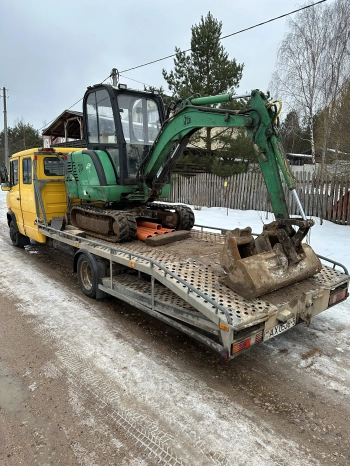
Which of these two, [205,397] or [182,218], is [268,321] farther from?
[182,218]

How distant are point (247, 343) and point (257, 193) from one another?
10661 millimetres

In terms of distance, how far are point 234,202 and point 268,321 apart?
1124cm

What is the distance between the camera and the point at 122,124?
6219 mm

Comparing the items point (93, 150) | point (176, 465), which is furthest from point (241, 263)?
point (93, 150)

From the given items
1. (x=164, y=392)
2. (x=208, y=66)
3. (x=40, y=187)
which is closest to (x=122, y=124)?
(x=40, y=187)

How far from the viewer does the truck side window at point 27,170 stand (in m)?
7.77

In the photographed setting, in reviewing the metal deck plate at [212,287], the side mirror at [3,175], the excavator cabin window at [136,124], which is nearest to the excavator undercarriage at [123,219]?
the excavator cabin window at [136,124]

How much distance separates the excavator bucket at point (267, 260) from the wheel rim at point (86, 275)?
2722 millimetres

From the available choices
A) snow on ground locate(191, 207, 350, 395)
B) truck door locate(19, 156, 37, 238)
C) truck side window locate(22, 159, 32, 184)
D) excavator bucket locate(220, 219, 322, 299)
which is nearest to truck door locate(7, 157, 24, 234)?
truck door locate(19, 156, 37, 238)

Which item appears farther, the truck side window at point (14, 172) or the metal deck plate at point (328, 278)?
the truck side window at point (14, 172)

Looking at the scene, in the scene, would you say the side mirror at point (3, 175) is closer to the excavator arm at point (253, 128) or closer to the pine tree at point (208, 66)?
the excavator arm at point (253, 128)

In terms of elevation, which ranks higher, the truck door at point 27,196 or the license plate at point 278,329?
the truck door at point 27,196

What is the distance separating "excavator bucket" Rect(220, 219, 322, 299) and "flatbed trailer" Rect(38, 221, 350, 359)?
0.47 feet

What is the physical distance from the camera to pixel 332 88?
1908cm
